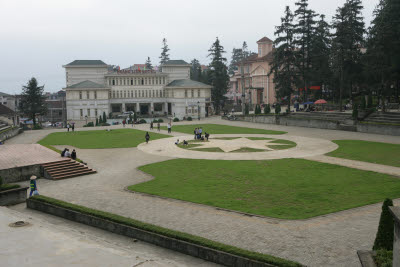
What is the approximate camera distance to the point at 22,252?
1290 cm

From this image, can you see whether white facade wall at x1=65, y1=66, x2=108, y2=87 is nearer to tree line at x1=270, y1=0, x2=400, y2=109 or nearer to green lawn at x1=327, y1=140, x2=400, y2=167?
tree line at x1=270, y1=0, x2=400, y2=109

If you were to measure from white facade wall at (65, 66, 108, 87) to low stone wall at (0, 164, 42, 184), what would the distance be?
66.1 m

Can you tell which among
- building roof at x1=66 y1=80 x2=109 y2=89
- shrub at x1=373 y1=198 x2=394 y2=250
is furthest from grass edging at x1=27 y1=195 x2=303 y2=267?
building roof at x1=66 y1=80 x2=109 y2=89

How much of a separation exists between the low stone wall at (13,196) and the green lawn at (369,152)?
78.4 feet

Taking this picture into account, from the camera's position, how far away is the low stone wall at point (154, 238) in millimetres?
12211

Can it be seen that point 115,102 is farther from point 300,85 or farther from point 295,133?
point 295,133

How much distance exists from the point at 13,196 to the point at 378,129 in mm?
39527

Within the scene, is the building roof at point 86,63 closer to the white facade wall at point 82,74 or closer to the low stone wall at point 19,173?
the white facade wall at point 82,74

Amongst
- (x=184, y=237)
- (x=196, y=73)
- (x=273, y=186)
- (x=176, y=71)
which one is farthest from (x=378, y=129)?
(x=196, y=73)

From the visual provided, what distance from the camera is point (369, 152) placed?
31750 mm

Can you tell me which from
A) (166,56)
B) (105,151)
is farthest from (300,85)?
(166,56)

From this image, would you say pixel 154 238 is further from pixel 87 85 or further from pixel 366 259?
pixel 87 85

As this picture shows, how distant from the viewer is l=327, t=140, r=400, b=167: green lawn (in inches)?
1125

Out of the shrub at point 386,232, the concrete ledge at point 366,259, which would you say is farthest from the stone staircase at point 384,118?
the concrete ledge at point 366,259
